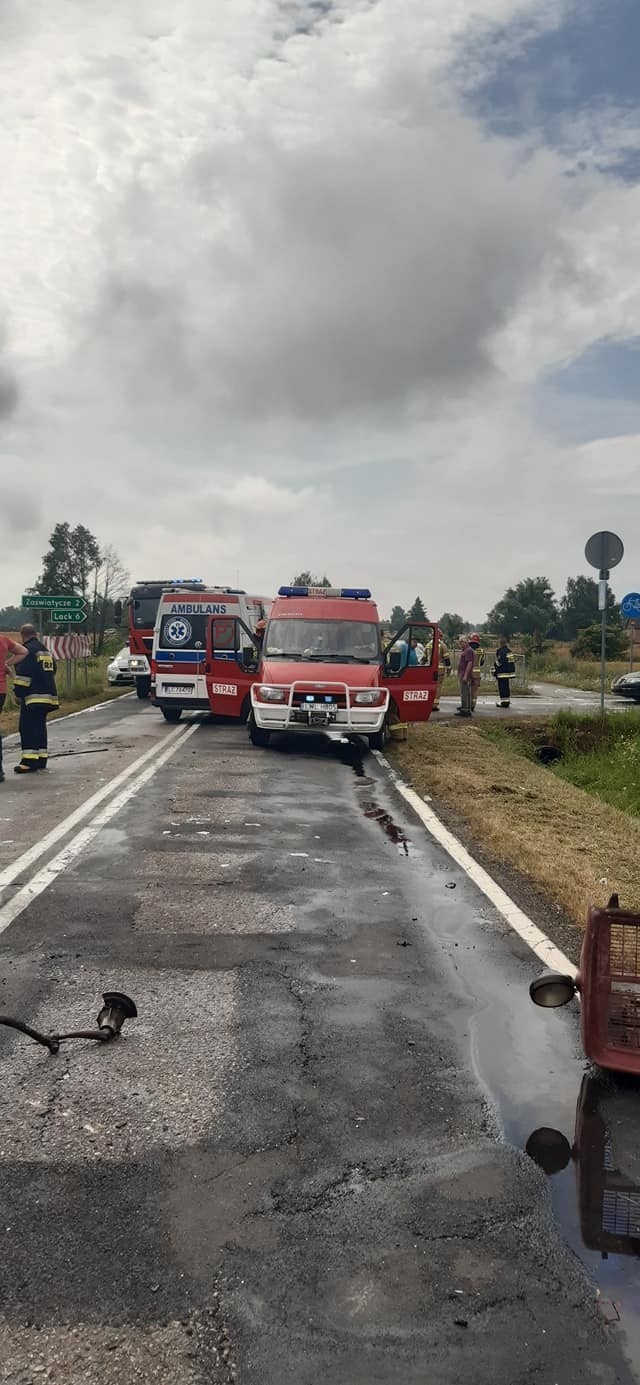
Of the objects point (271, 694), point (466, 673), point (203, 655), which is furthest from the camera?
point (466, 673)

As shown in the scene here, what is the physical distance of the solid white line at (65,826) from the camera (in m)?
7.62

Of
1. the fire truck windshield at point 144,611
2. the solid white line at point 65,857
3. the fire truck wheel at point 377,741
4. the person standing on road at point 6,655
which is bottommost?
the solid white line at point 65,857

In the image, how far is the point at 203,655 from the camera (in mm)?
20016

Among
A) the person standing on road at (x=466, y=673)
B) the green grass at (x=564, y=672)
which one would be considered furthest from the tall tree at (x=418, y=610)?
the person standing on road at (x=466, y=673)

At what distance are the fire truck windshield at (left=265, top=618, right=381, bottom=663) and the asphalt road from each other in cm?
839

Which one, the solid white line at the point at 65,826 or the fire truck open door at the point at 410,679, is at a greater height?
the fire truck open door at the point at 410,679

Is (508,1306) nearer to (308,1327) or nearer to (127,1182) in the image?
(308,1327)

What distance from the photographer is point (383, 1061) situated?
433cm

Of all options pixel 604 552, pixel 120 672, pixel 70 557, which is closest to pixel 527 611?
pixel 70 557

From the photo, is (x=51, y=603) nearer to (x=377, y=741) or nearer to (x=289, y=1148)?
(x=377, y=741)

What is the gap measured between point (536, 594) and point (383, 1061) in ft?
337

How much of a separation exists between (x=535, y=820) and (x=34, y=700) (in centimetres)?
664

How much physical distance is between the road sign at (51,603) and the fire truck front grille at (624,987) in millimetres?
25173

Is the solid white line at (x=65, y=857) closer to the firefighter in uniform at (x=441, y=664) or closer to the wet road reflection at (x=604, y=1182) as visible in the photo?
the wet road reflection at (x=604, y=1182)
